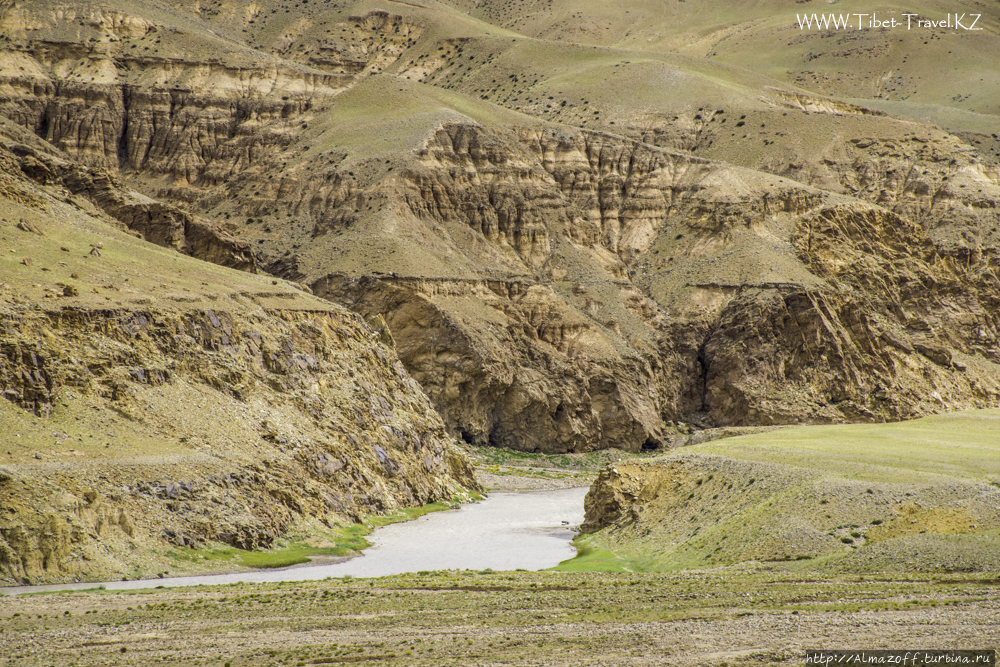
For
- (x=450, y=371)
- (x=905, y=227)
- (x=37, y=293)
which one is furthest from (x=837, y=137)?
(x=37, y=293)

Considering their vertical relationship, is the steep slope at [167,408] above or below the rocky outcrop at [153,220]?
below

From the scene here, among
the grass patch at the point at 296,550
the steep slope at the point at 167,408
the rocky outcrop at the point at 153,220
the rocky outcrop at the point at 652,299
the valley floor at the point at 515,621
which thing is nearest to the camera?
the valley floor at the point at 515,621

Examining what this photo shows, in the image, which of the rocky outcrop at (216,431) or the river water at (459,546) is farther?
the river water at (459,546)

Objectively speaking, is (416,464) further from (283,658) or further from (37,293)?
(283,658)

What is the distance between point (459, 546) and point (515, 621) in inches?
1168

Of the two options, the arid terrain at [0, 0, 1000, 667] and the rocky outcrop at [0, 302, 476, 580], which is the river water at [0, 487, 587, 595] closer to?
the arid terrain at [0, 0, 1000, 667]

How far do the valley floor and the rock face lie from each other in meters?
73.7

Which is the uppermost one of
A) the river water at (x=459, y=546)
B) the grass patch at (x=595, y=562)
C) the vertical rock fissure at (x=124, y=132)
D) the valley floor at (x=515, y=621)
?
the vertical rock fissure at (x=124, y=132)

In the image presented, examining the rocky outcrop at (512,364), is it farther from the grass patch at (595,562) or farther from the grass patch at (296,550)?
the grass patch at (595,562)

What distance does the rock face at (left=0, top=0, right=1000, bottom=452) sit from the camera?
134m

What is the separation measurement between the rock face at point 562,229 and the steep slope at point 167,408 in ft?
89.9

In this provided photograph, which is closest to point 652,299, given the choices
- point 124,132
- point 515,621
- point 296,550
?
point 124,132

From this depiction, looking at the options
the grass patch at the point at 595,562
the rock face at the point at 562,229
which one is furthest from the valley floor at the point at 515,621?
the rock face at the point at 562,229

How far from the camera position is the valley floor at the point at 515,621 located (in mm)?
36781
